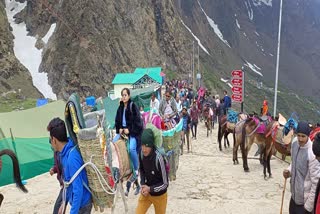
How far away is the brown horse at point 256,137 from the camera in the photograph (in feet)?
31.8

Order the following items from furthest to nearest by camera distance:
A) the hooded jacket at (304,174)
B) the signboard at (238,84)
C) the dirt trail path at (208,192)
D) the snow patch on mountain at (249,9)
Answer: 1. the snow patch on mountain at (249,9)
2. the signboard at (238,84)
3. the dirt trail path at (208,192)
4. the hooded jacket at (304,174)

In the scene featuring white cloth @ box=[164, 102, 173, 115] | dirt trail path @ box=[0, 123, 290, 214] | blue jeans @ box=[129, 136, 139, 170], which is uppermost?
blue jeans @ box=[129, 136, 139, 170]

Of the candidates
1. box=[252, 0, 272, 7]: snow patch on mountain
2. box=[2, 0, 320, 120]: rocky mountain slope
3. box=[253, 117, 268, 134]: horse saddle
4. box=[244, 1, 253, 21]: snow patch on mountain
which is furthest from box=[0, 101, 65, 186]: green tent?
box=[252, 0, 272, 7]: snow patch on mountain

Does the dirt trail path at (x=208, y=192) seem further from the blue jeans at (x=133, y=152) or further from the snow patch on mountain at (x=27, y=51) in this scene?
the snow patch on mountain at (x=27, y=51)

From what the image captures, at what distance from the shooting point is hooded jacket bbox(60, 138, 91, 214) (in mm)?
3982

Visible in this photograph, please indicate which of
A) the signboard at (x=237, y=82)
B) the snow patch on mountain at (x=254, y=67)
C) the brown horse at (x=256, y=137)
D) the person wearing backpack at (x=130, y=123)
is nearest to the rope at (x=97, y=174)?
the person wearing backpack at (x=130, y=123)

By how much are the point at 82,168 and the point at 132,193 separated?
4.24 m

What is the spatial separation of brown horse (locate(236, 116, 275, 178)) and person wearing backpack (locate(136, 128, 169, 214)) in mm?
5287

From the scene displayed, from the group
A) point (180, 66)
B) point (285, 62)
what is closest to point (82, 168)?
point (180, 66)

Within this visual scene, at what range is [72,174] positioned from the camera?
13.1ft

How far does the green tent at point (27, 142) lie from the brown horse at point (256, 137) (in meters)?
4.93

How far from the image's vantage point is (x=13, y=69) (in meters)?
40.3

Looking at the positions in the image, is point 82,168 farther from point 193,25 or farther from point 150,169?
point 193,25

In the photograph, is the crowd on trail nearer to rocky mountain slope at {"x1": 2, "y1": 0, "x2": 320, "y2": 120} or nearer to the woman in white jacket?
the woman in white jacket
